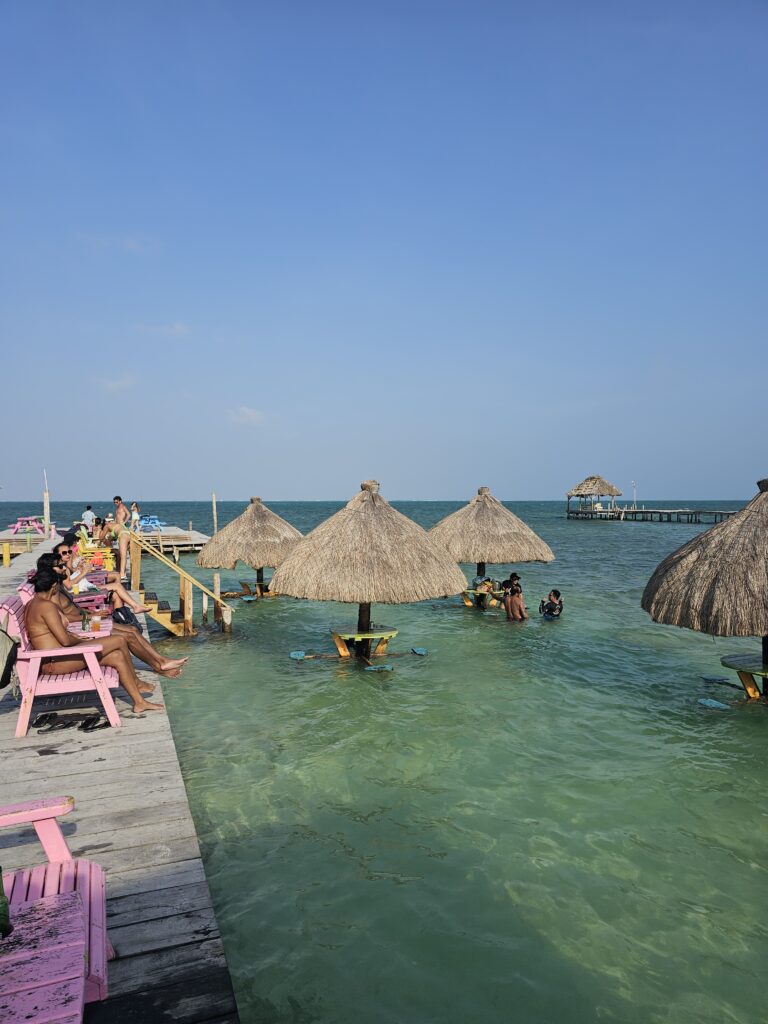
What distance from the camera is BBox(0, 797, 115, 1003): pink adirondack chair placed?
2572mm

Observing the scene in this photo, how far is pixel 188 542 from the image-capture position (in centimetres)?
3089

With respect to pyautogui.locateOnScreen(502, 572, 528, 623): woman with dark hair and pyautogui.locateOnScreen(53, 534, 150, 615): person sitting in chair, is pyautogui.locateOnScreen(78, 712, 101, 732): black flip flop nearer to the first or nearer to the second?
pyautogui.locateOnScreen(53, 534, 150, 615): person sitting in chair

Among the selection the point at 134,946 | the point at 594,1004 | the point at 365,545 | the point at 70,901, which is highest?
the point at 365,545

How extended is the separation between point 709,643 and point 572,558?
22576mm

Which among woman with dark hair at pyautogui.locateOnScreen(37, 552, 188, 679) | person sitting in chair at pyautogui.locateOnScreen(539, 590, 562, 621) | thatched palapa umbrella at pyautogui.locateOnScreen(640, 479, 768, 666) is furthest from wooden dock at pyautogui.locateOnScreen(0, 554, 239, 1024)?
person sitting in chair at pyautogui.locateOnScreen(539, 590, 562, 621)

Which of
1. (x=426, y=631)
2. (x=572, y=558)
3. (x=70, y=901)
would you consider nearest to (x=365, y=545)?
(x=426, y=631)

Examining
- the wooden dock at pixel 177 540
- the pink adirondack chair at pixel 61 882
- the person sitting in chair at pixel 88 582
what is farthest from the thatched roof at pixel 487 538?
the wooden dock at pixel 177 540

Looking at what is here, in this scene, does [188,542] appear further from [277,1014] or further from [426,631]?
[277,1014]

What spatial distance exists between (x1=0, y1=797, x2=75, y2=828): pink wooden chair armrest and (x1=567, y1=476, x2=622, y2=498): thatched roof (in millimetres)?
65613

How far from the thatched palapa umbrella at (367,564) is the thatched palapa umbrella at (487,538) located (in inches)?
191

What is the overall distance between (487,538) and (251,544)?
6246mm

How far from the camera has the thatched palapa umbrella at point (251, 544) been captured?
618 inches

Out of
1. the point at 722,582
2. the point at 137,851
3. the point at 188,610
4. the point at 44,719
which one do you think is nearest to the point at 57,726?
the point at 44,719

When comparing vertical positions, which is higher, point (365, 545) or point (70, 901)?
point (365, 545)
